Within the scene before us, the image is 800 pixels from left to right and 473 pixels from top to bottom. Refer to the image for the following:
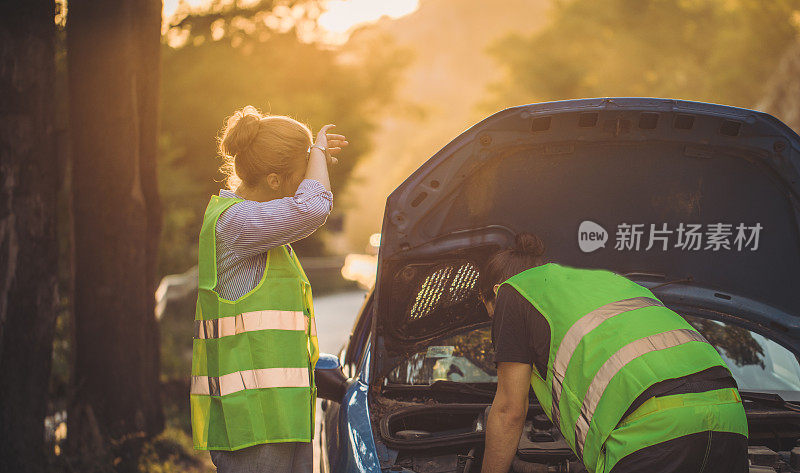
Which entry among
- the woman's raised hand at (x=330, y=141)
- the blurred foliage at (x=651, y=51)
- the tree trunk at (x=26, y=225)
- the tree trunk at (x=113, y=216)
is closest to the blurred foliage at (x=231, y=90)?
the tree trunk at (x=113, y=216)

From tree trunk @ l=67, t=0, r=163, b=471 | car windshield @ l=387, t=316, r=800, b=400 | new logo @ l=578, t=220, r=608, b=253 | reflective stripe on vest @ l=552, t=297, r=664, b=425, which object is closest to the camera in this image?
reflective stripe on vest @ l=552, t=297, r=664, b=425

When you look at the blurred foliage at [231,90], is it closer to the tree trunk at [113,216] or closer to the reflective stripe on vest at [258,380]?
the tree trunk at [113,216]

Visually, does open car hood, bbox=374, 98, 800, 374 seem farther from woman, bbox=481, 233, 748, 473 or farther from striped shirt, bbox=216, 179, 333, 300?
woman, bbox=481, 233, 748, 473

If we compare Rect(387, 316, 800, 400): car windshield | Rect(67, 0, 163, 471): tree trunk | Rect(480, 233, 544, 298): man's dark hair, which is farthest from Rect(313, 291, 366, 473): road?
Rect(480, 233, 544, 298): man's dark hair

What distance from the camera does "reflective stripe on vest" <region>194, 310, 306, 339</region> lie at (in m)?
2.40

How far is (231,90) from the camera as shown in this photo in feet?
60.0

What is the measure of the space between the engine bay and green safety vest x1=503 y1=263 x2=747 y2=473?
577 mm

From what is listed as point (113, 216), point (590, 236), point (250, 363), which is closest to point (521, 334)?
point (250, 363)

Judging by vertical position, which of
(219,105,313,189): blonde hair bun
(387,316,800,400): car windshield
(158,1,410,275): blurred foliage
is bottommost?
(387,316,800,400): car windshield

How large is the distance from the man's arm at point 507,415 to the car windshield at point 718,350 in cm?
102

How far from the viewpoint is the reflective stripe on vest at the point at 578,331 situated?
2.07 metres

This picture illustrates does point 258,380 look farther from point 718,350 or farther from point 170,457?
point 170,457

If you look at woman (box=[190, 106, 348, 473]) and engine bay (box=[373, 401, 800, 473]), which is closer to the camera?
woman (box=[190, 106, 348, 473])

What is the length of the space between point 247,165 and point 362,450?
1070mm
